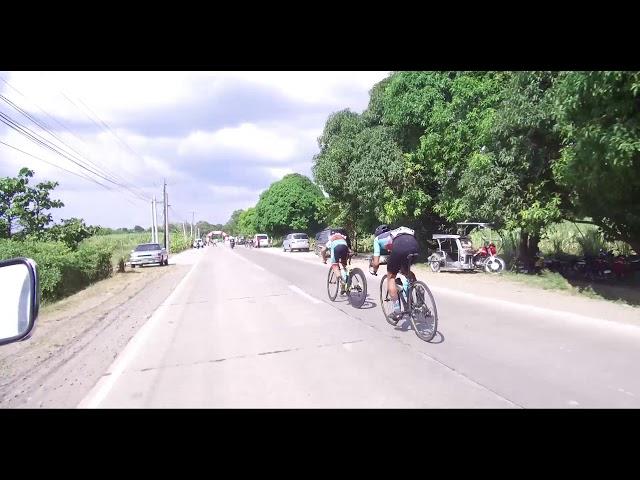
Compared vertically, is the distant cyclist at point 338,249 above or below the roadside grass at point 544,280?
above

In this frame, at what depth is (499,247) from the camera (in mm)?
23312

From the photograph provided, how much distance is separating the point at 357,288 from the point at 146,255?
80.8 ft

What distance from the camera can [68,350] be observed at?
8023mm

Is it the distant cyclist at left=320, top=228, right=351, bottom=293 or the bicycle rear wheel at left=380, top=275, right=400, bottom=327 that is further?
the distant cyclist at left=320, top=228, right=351, bottom=293

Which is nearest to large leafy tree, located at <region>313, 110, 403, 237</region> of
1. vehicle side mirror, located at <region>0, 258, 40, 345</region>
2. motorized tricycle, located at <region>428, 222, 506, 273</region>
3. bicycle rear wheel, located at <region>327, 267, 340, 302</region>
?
motorized tricycle, located at <region>428, 222, 506, 273</region>

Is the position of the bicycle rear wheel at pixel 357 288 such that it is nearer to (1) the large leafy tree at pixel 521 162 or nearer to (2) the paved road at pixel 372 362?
(2) the paved road at pixel 372 362

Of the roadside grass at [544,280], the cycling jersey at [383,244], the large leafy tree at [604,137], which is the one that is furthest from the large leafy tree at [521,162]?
the cycling jersey at [383,244]

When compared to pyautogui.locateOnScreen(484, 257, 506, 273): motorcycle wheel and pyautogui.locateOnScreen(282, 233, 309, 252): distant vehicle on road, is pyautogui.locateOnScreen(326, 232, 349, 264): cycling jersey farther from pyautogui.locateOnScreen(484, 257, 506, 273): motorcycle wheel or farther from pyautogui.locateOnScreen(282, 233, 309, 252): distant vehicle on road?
pyautogui.locateOnScreen(282, 233, 309, 252): distant vehicle on road

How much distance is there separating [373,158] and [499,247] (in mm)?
7286

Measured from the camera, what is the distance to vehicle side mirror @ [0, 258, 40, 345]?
96.7 inches

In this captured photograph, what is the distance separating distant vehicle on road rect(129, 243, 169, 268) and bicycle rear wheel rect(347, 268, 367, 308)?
79.8ft

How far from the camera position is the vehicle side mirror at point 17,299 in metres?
2.46

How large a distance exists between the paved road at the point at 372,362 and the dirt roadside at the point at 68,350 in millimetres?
323

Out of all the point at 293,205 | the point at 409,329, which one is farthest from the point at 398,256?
the point at 293,205
